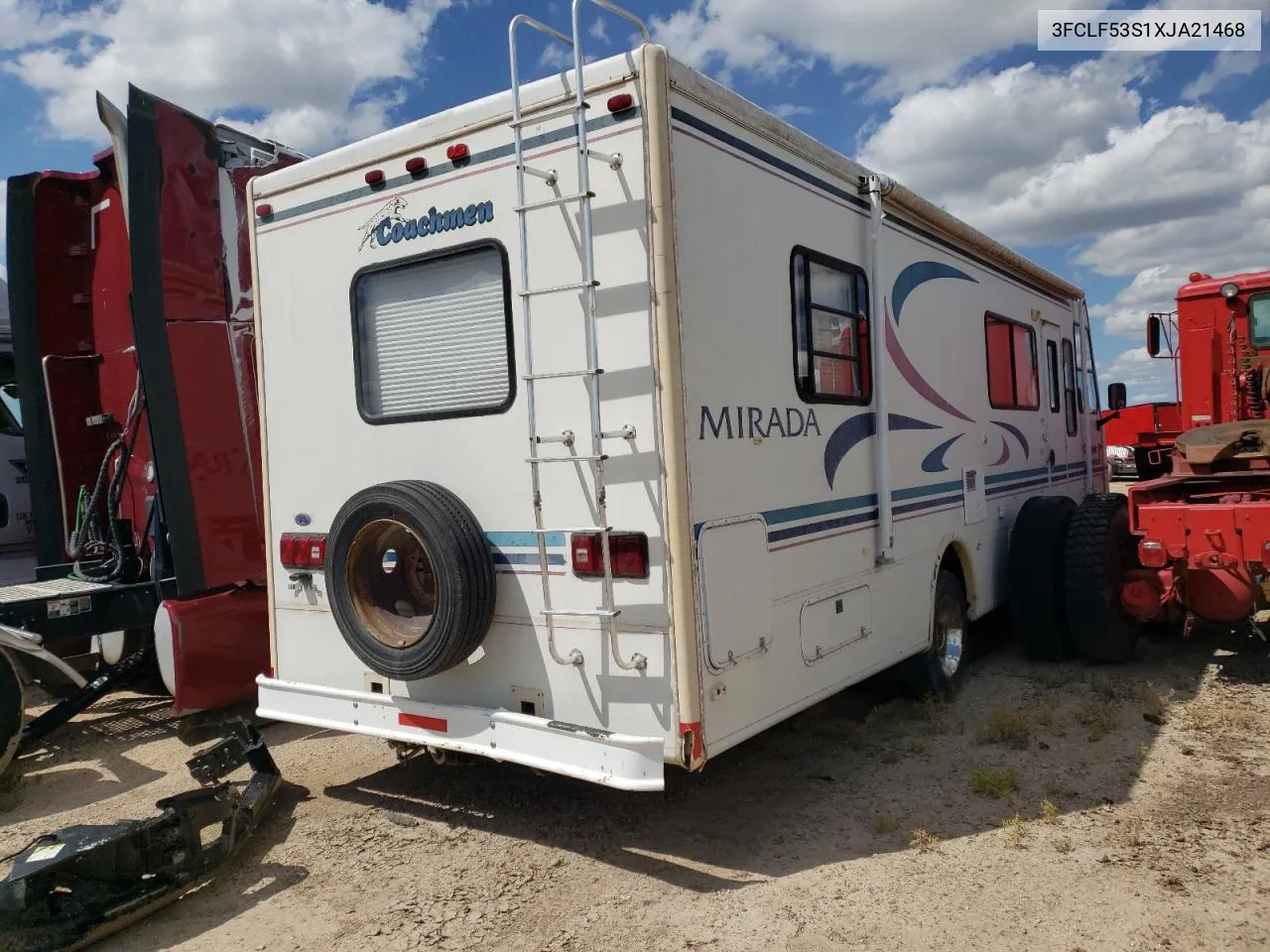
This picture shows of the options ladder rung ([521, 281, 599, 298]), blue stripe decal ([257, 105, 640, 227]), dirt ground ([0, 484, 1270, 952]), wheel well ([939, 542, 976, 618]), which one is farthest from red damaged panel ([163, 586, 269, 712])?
wheel well ([939, 542, 976, 618])

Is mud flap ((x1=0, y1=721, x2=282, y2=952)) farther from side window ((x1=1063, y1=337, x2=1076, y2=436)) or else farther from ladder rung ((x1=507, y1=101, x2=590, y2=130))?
side window ((x1=1063, y1=337, x2=1076, y2=436))

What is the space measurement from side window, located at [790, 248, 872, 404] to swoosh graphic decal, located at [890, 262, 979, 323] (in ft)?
1.32

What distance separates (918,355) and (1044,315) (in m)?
2.92

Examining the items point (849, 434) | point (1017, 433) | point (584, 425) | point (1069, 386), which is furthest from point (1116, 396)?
point (584, 425)

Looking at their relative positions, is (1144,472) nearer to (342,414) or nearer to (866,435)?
(866,435)

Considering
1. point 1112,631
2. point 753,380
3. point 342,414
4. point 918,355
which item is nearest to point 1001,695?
point 1112,631

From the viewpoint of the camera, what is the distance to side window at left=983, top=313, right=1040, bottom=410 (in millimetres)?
6738

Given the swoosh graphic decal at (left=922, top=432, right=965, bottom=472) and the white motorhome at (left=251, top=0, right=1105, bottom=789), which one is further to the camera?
the swoosh graphic decal at (left=922, top=432, right=965, bottom=472)

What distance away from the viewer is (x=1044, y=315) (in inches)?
312

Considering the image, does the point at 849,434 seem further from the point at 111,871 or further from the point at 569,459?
the point at 111,871

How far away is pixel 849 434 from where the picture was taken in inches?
188

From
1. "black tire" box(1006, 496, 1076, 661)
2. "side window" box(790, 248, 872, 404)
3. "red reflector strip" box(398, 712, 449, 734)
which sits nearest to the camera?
"red reflector strip" box(398, 712, 449, 734)

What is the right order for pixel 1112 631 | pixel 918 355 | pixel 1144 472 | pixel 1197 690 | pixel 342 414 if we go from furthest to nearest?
pixel 1144 472 < pixel 1112 631 < pixel 1197 690 < pixel 918 355 < pixel 342 414

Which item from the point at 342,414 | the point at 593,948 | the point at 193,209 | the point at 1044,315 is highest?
the point at 193,209
